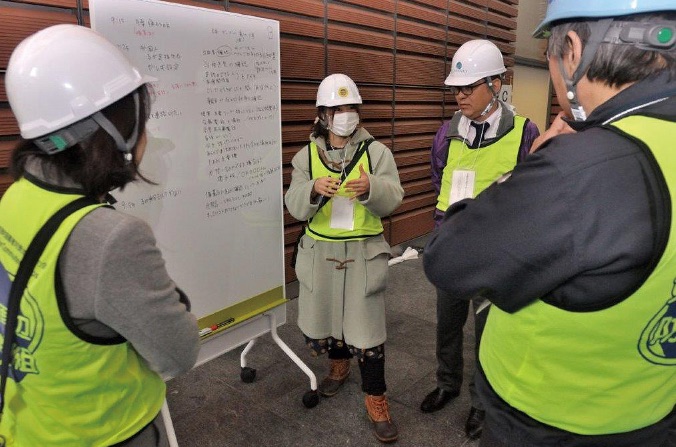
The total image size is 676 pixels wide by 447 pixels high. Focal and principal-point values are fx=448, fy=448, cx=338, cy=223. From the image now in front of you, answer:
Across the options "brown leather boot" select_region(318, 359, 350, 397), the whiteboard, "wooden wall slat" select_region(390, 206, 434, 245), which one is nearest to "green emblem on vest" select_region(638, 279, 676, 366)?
the whiteboard

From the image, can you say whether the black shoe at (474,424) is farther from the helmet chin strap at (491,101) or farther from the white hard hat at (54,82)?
the white hard hat at (54,82)

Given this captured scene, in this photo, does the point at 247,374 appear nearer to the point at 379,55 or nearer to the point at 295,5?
the point at 295,5

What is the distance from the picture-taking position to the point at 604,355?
0.79 meters

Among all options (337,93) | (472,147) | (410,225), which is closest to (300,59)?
(337,93)

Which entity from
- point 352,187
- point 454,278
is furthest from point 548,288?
point 352,187

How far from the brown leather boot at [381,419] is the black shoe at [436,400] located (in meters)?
0.23

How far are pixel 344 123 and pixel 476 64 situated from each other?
2.31ft

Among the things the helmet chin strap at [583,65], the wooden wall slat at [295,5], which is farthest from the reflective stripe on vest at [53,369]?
the wooden wall slat at [295,5]

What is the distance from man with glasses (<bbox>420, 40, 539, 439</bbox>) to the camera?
2104mm

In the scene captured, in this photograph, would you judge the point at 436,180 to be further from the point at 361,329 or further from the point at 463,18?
the point at 463,18

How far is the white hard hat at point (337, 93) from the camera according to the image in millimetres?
2088

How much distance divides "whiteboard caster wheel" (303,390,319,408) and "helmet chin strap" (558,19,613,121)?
6.23ft

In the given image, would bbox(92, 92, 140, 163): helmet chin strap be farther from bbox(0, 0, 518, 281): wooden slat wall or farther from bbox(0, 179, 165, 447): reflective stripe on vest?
bbox(0, 0, 518, 281): wooden slat wall

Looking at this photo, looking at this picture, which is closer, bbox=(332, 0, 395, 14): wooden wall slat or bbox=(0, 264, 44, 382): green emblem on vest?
bbox=(0, 264, 44, 382): green emblem on vest
